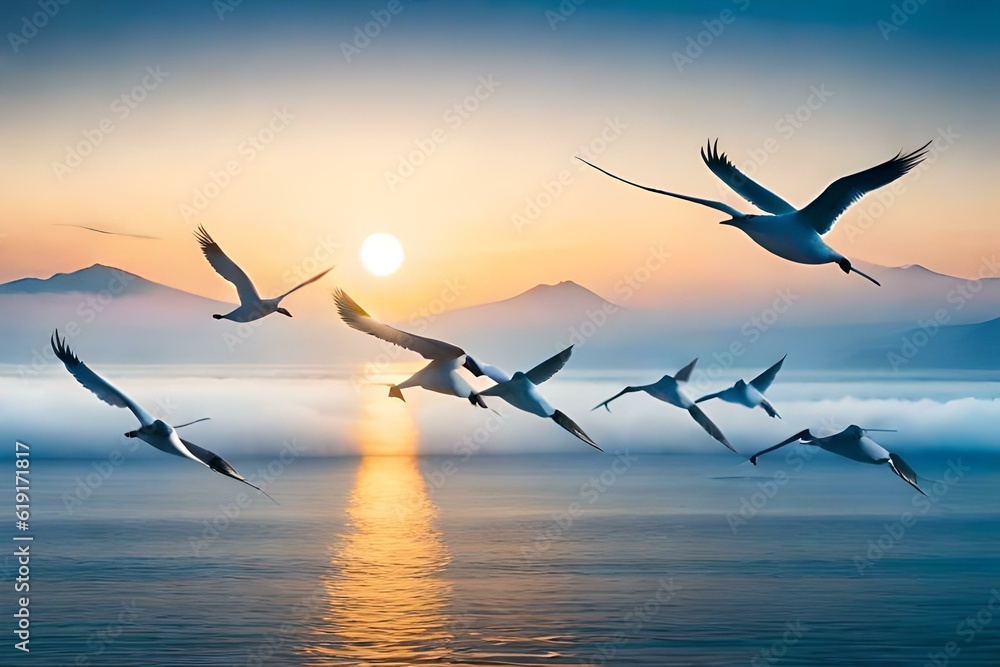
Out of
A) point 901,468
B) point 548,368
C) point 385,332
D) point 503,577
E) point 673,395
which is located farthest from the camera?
point 503,577

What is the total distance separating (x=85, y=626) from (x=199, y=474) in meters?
32.3

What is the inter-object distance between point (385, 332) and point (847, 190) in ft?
17.9

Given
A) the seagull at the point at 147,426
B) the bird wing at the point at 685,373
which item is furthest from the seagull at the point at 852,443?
the seagull at the point at 147,426

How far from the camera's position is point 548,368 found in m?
14.7

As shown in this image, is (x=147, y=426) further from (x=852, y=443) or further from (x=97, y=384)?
(x=852, y=443)

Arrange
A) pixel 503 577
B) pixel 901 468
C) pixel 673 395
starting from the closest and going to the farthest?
pixel 901 468, pixel 673 395, pixel 503 577

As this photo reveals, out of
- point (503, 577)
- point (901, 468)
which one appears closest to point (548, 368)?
point (901, 468)

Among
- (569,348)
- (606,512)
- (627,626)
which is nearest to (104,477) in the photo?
(606,512)

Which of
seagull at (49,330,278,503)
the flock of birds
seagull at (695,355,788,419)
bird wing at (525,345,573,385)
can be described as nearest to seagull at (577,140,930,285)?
the flock of birds

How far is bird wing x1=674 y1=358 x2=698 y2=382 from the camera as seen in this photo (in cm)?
1853

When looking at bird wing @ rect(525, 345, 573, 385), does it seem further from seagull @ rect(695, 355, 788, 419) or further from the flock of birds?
Answer: seagull @ rect(695, 355, 788, 419)

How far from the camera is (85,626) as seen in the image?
717 inches

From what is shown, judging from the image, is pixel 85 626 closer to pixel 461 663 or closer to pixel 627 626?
pixel 461 663

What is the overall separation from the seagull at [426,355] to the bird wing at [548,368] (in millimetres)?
698
